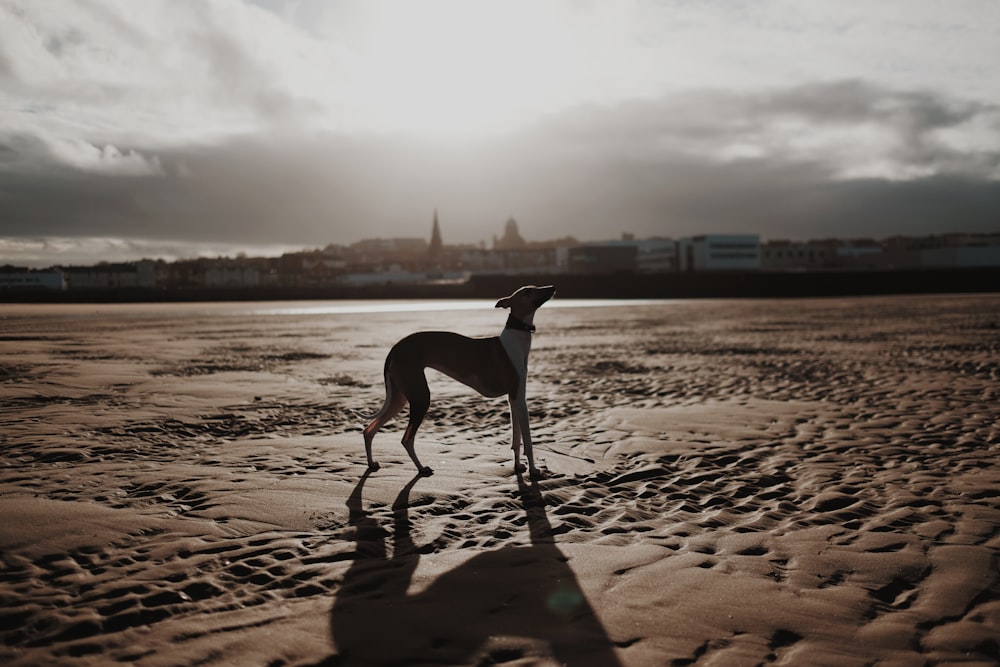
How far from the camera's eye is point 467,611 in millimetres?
4016

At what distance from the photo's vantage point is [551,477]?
6922 mm

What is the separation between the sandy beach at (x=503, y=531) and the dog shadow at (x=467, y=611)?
2 centimetres

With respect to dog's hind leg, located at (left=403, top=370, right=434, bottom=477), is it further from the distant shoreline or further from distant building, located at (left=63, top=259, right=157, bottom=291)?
distant building, located at (left=63, top=259, right=157, bottom=291)

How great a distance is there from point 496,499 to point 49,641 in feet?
11.6

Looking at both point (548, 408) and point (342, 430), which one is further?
point (548, 408)

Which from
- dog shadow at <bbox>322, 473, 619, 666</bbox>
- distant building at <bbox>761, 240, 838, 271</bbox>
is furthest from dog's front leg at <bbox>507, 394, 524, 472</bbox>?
distant building at <bbox>761, 240, 838, 271</bbox>

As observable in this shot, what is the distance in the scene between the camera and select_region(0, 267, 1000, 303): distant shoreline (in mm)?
A: 73688

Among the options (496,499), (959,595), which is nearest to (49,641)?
(496,499)

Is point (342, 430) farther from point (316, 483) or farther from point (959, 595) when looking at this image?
point (959, 595)

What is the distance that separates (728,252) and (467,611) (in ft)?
421

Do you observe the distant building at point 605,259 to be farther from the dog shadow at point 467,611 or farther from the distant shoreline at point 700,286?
the dog shadow at point 467,611

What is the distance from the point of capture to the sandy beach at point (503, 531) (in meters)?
3.70

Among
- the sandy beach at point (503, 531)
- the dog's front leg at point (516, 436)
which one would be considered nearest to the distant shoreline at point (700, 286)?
the sandy beach at point (503, 531)

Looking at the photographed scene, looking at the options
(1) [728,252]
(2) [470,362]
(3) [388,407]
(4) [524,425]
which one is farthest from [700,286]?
(3) [388,407]
